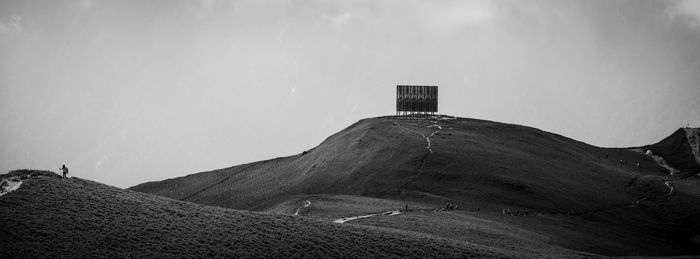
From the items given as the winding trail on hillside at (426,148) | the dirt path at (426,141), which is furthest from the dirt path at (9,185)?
the dirt path at (426,141)

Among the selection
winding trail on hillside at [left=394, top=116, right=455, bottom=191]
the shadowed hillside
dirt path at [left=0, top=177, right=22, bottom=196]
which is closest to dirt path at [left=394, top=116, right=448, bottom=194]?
winding trail on hillside at [left=394, top=116, right=455, bottom=191]

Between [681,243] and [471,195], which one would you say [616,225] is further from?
[471,195]

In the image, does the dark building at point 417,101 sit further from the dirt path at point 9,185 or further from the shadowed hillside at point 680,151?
the dirt path at point 9,185

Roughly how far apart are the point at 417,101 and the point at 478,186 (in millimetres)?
61658

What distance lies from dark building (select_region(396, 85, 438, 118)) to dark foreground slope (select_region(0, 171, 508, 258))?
99.4 metres

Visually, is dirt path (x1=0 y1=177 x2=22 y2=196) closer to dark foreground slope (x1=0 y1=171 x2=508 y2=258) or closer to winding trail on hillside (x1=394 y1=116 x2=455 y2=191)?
dark foreground slope (x1=0 y1=171 x2=508 y2=258)

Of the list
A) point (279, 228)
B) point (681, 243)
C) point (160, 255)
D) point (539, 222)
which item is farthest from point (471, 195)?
point (160, 255)

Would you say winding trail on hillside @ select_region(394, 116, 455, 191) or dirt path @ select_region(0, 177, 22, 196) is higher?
winding trail on hillside @ select_region(394, 116, 455, 191)

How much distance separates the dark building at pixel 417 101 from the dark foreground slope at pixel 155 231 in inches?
3913

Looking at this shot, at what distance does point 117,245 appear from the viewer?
188ft

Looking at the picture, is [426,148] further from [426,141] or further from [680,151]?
[680,151]

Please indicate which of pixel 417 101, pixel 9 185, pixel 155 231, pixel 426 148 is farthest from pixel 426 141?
pixel 9 185

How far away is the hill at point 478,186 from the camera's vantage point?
9694cm

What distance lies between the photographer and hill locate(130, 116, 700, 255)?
96.9m
